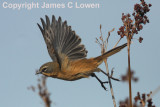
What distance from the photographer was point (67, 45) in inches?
173

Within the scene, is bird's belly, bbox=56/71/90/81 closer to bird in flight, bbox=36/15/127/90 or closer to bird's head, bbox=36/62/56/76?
bird in flight, bbox=36/15/127/90

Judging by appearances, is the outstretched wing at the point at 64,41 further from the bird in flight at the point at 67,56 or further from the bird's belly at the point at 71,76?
the bird's belly at the point at 71,76

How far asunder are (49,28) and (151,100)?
2.43 m

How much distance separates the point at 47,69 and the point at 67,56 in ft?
1.40

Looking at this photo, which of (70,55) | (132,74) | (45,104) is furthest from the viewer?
(70,55)

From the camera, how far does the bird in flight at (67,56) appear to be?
424cm

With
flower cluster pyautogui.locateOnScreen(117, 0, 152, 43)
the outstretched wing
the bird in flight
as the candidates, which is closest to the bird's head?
the bird in flight

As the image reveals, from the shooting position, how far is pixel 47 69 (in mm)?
4152

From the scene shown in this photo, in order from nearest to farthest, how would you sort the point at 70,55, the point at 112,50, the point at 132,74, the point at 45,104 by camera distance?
the point at 45,104 → the point at 132,74 → the point at 112,50 → the point at 70,55

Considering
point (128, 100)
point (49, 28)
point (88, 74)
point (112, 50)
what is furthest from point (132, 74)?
point (49, 28)

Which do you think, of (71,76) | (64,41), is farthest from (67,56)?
(71,76)

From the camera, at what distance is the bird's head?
161 inches

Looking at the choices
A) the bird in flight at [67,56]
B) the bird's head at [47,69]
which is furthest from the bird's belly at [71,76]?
the bird's head at [47,69]

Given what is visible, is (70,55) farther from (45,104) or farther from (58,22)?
(45,104)
